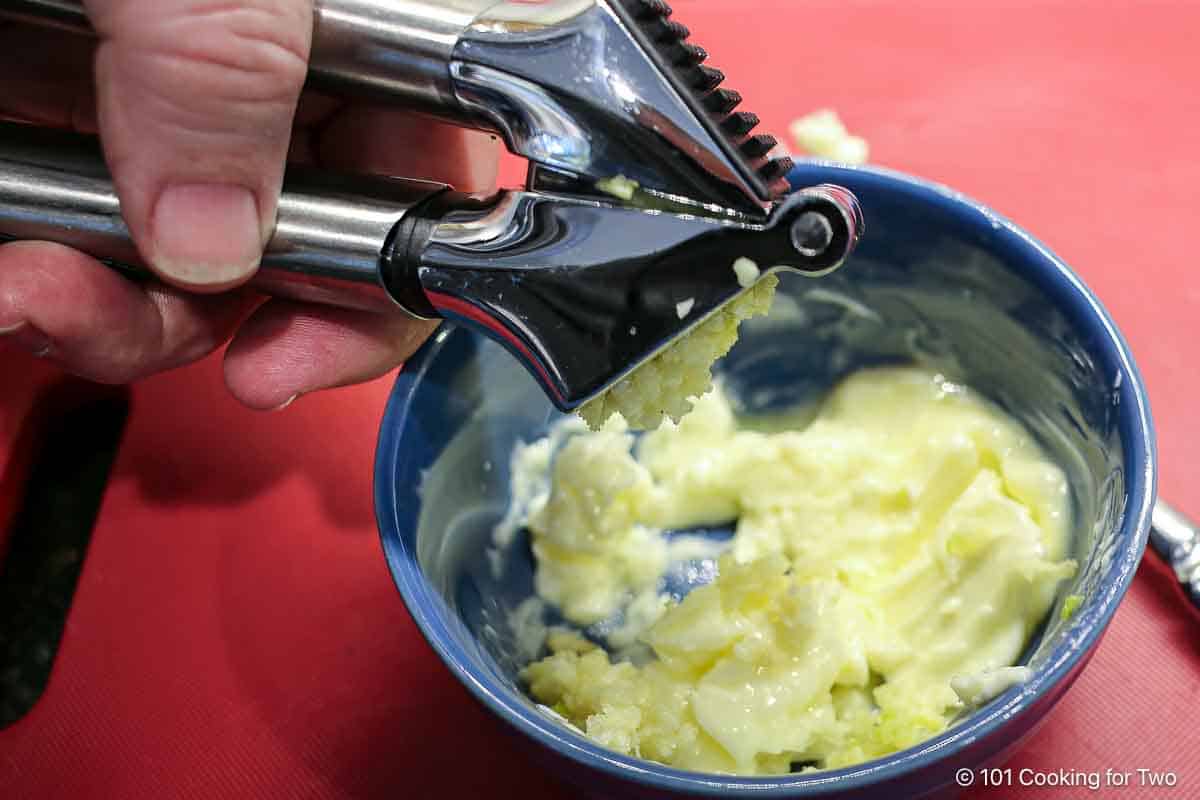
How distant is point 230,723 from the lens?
2.77ft

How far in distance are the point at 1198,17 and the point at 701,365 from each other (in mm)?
921

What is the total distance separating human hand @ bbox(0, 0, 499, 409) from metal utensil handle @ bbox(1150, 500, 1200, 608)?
58 cm

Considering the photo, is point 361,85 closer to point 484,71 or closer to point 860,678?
point 484,71

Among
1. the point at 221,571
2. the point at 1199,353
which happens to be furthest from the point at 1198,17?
the point at 221,571

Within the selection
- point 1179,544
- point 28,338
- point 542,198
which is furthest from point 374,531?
point 1179,544

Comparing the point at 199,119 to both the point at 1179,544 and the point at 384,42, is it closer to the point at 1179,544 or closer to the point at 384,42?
the point at 384,42

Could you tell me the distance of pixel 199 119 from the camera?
0.60 metres

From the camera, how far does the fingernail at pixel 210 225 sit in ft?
2.05

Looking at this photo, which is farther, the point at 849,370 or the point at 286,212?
the point at 849,370

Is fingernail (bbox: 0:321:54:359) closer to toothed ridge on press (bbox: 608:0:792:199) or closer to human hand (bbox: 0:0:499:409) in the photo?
human hand (bbox: 0:0:499:409)

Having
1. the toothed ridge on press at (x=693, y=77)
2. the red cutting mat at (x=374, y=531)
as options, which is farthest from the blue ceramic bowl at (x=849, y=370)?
the toothed ridge on press at (x=693, y=77)

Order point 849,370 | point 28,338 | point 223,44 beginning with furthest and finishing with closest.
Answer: point 849,370, point 28,338, point 223,44

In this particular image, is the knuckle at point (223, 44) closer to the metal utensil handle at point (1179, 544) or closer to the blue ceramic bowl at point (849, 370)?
the blue ceramic bowl at point (849, 370)

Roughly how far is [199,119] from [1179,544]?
2.41 feet
